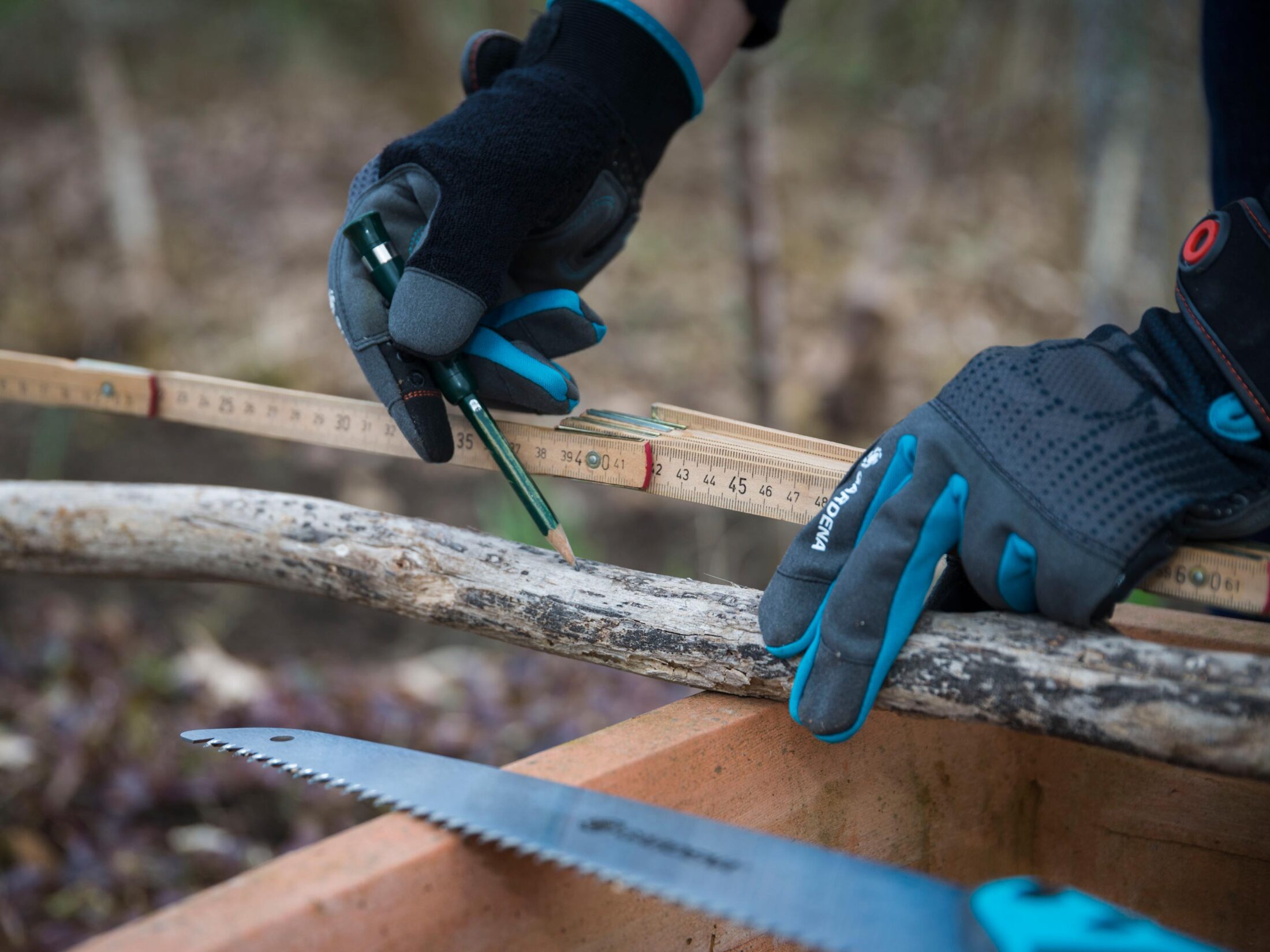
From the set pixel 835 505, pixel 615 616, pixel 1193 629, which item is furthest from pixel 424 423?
pixel 1193 629

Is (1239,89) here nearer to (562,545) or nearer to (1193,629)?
(1193,629)

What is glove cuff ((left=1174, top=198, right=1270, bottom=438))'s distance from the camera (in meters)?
1.08

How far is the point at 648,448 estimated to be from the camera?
151 cm

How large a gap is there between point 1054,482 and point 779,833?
633 millimetres

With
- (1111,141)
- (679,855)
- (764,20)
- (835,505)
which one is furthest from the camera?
(1111,141)

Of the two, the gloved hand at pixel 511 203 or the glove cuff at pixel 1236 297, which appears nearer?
the glove cuff at pixel 1236 297

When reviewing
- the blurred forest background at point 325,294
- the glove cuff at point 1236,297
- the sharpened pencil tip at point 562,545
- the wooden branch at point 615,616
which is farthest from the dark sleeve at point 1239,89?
the blurred forest background at point 325,294

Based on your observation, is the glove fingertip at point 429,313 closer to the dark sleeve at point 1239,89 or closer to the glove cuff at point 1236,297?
the glove cuff at point 1236,297

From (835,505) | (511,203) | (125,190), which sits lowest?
(835,505)

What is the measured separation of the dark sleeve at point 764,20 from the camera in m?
1.74

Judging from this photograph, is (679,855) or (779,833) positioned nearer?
(679,855)

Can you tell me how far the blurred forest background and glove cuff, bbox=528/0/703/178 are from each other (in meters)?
1.32

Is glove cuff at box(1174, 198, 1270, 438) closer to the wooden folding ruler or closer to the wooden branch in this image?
the wooden folding ruler

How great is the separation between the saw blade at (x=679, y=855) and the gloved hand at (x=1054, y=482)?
0.27m
